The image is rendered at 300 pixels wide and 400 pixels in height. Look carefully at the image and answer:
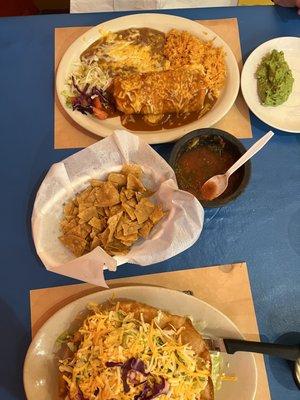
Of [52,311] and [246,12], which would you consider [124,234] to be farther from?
[246,12]

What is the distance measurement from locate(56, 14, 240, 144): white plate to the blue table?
0.09m

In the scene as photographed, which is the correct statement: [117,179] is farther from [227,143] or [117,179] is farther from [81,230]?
[227,143]

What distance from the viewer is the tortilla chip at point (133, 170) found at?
6.20ft

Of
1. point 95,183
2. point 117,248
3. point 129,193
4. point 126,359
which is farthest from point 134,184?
point 126,359

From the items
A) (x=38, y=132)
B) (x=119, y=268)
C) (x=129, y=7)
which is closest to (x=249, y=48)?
(x=129, y=7)

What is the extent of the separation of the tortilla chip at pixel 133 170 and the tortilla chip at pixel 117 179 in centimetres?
3

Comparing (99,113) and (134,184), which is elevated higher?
(99,113)

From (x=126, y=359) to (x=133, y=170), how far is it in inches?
30.1

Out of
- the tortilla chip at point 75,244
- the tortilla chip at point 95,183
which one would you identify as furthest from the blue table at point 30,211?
the tortilla chip at point 95,183

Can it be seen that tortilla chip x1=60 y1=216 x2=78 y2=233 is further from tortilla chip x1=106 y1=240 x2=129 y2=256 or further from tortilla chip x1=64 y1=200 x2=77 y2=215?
tortilla chip x1=106 y1=240 x2=129 y2=256

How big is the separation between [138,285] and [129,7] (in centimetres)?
160

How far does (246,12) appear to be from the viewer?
92.7 inches

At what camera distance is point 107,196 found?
5.99ft

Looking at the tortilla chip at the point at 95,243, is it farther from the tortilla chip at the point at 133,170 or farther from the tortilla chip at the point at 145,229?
the tortilla chip at the point at 133,170
